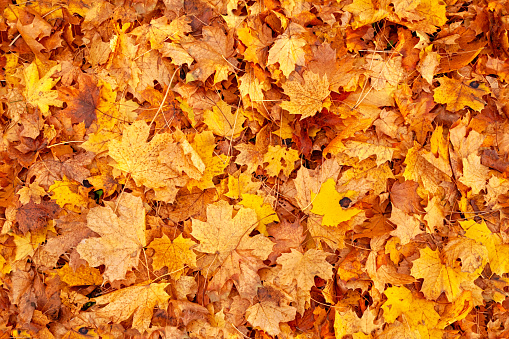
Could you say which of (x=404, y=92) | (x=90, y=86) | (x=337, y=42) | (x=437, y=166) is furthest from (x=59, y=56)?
(x=437, y=166)

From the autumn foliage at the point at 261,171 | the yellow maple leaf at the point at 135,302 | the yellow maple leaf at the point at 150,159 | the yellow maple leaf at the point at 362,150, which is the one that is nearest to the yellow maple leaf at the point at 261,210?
the autumn foliage at the point at 261,171

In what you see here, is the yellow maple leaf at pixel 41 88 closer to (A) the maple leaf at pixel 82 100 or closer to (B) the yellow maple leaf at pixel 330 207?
(A) the maple leaf at pixel 82 100

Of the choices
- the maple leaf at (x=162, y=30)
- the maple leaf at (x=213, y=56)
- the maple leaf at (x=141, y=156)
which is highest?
the maple leaf at (x=162, y=30)

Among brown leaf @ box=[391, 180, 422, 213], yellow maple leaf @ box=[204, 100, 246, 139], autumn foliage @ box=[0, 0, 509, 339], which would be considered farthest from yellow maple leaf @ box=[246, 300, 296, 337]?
yellow maple leaf @ box=[204, 100, 246, 139]

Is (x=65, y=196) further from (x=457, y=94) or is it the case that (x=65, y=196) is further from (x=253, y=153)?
(x=457, y=94)

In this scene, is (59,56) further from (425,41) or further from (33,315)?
(425,41)

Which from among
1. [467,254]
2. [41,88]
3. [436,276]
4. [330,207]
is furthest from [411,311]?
[41,88]
